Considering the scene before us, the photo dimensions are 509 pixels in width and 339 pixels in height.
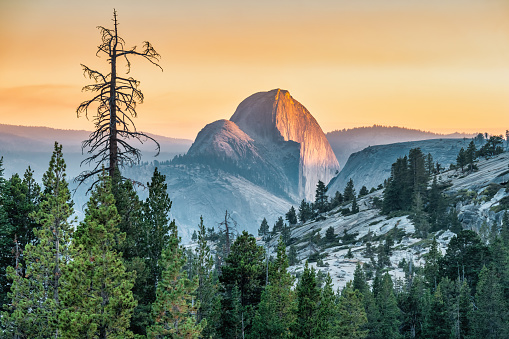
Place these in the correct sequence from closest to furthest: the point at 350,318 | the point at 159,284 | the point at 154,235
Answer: the point at 159,284 < the point at 154,235 < the point at 350,318

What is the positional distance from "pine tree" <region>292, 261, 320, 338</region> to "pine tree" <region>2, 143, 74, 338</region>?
17.8 metres

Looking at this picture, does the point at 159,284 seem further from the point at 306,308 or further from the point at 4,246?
the point at 4,246

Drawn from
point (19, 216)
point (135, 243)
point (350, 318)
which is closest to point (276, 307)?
point (135, 243)

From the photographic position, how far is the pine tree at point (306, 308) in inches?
1470

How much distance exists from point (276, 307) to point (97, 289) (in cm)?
1710

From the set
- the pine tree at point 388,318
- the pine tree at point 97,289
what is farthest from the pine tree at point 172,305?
the pine tree at point 388,318

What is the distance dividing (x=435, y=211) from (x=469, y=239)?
205 ft

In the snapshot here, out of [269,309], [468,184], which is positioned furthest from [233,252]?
[468,184]

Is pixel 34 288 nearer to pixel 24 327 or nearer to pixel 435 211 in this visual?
pixel 24 327

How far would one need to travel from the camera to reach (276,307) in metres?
38.8

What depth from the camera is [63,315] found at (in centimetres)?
2470

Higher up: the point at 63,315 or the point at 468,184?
the point at 468,184

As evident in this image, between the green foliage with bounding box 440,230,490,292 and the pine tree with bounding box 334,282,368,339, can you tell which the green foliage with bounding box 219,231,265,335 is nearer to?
the pine tree with bounding box 334,282,368,339

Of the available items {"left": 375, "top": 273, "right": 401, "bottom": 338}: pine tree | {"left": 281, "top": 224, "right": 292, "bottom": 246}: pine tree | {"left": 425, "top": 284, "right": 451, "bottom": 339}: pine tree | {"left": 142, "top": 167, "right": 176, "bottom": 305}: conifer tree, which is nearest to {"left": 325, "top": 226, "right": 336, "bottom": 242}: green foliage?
{"left": 281, "top": 224, "right": 292, "bottom": 246}: pine tree
